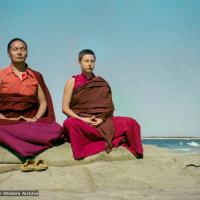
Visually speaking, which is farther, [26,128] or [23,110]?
[23,110]

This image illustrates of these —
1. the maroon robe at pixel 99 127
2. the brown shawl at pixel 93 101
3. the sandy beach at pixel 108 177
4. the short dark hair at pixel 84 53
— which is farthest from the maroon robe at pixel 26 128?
the short dark hair at pixel 84 53

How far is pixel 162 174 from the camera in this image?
5734mm

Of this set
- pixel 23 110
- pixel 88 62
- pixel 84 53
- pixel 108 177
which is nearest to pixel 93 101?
pixel 88 62

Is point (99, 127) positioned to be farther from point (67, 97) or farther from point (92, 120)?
point (67, 97)

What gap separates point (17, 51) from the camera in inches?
261

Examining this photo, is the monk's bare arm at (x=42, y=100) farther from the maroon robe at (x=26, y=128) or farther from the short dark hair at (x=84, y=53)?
the short dark hair at (x=84, y=53)

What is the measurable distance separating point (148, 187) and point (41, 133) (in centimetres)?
202

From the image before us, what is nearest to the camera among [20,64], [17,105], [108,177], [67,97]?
[108,177]

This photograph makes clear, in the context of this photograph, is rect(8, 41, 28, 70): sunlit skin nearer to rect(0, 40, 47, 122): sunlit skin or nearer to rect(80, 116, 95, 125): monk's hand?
rect(0, 40, 47, 122): sunlit skin

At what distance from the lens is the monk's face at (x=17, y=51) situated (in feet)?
21.7

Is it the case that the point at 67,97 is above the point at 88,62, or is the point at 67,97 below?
below

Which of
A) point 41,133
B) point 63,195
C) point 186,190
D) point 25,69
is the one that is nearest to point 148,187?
point 186,190

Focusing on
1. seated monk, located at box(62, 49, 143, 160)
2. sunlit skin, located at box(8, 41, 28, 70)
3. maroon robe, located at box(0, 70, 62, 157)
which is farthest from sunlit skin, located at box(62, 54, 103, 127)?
sunlit skin, located at box(8, 41, 28, 70)

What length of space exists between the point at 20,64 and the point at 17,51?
10.9 inches
